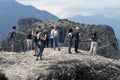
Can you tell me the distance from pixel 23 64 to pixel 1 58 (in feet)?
9.70

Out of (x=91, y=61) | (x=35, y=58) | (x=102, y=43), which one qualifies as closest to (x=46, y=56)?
(x=35, y=58)

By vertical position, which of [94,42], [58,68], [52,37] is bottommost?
[58,68]

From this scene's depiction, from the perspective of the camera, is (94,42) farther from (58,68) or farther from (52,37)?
(58,68)

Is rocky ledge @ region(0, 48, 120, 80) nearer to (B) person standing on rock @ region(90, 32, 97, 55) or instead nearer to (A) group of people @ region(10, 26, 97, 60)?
(A) group of people @ region(10, 26, 97, 60)

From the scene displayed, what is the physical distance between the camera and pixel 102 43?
634 ft

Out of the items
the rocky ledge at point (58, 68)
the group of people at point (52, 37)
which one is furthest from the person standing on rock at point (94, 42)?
the rocky ledge at point (58, 68)

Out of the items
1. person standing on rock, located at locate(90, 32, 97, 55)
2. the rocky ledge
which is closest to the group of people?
person standing on rock, located at locate(90, 32, 97, 55)

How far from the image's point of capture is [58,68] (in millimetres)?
36250

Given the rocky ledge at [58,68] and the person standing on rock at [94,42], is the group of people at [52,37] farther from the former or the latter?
the rocky ledge at [58,68]

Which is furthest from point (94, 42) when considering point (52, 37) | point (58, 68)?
point (58, 68)

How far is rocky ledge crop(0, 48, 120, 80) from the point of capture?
116 feet

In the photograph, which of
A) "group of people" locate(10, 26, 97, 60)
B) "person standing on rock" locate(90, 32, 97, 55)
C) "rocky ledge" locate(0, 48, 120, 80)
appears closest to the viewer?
"rocky ledge" locate(0, 48, 120, 80)

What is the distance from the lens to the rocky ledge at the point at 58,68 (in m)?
35.3

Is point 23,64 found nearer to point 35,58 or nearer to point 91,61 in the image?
point 35,58
